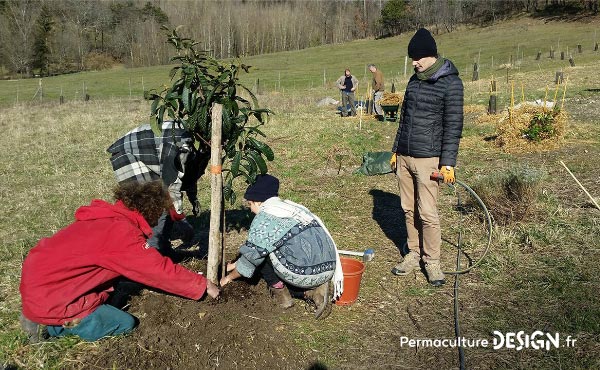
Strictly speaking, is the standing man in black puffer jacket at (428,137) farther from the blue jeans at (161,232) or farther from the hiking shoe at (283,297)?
the blue jeans at (161,232)

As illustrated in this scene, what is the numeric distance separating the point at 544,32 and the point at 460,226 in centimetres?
5264

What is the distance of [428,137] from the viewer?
412 cm

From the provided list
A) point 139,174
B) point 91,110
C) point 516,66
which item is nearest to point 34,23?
point 91,110

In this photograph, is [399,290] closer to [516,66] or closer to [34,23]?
[516,66]

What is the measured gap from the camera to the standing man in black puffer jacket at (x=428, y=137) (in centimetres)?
401

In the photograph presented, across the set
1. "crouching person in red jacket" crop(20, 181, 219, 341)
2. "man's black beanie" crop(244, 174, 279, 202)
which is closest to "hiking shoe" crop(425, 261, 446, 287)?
"man's black beanie" crop(244, 174, 279, 202)

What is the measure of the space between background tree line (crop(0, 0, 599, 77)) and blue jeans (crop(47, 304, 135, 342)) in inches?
2138

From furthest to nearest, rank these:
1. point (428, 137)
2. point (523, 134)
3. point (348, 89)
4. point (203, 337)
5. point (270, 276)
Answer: point (348, 89) < point (523, 134) < point (428, 137) < point (270, 276) < point (203, 337)

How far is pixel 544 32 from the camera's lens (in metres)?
50.2

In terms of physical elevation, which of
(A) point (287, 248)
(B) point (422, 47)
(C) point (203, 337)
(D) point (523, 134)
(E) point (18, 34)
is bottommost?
(C) point (203, 337)

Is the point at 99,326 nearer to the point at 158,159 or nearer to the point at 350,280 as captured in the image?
the point at 158,159

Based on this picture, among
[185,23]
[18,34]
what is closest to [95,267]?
[185,23]

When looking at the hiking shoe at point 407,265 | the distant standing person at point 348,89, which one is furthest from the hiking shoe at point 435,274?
the distant standing person at point 348,89

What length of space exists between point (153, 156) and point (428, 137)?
2357mm
